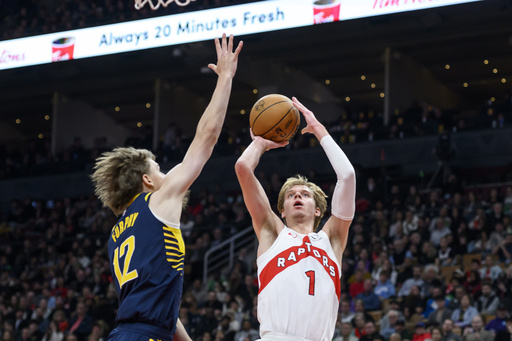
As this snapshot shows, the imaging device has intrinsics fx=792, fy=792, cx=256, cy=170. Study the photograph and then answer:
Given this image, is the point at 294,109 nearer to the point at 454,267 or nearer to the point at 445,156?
the point at 454,267

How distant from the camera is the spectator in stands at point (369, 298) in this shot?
13.6 metres

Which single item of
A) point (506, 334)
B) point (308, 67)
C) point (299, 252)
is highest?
point (308, 67)

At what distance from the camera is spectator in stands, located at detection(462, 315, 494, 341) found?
11391mm

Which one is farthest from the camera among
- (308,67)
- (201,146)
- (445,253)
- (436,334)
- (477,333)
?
(308,67)

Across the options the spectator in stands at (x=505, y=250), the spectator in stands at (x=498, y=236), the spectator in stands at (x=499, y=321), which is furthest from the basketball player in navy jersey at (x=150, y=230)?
the spectator in stands at (x=498, y=236)

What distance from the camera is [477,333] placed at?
11.5m

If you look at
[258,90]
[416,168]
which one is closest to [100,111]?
[258,90]

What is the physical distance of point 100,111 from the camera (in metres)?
28.7

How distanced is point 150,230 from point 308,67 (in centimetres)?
2129

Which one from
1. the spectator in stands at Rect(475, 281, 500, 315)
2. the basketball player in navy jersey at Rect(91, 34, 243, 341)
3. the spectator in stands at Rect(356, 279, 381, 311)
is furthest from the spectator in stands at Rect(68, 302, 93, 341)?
the basketball player in navy jersey at Rect(91, 34, 243, 341)

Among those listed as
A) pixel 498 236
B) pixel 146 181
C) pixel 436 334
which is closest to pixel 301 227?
pixel 146 181

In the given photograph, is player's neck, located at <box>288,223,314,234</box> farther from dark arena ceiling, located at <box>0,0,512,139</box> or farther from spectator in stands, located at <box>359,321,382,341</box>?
dark arena ceiling, located at <box>0,0,512,139</box>

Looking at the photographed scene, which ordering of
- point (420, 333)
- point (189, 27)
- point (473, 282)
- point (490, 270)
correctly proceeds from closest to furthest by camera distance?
1. point (420, 333)
2. point (473, 282)
3. point (490, 270)
4. point (189, 27)

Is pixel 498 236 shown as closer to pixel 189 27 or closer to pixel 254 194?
pixel 189 27
